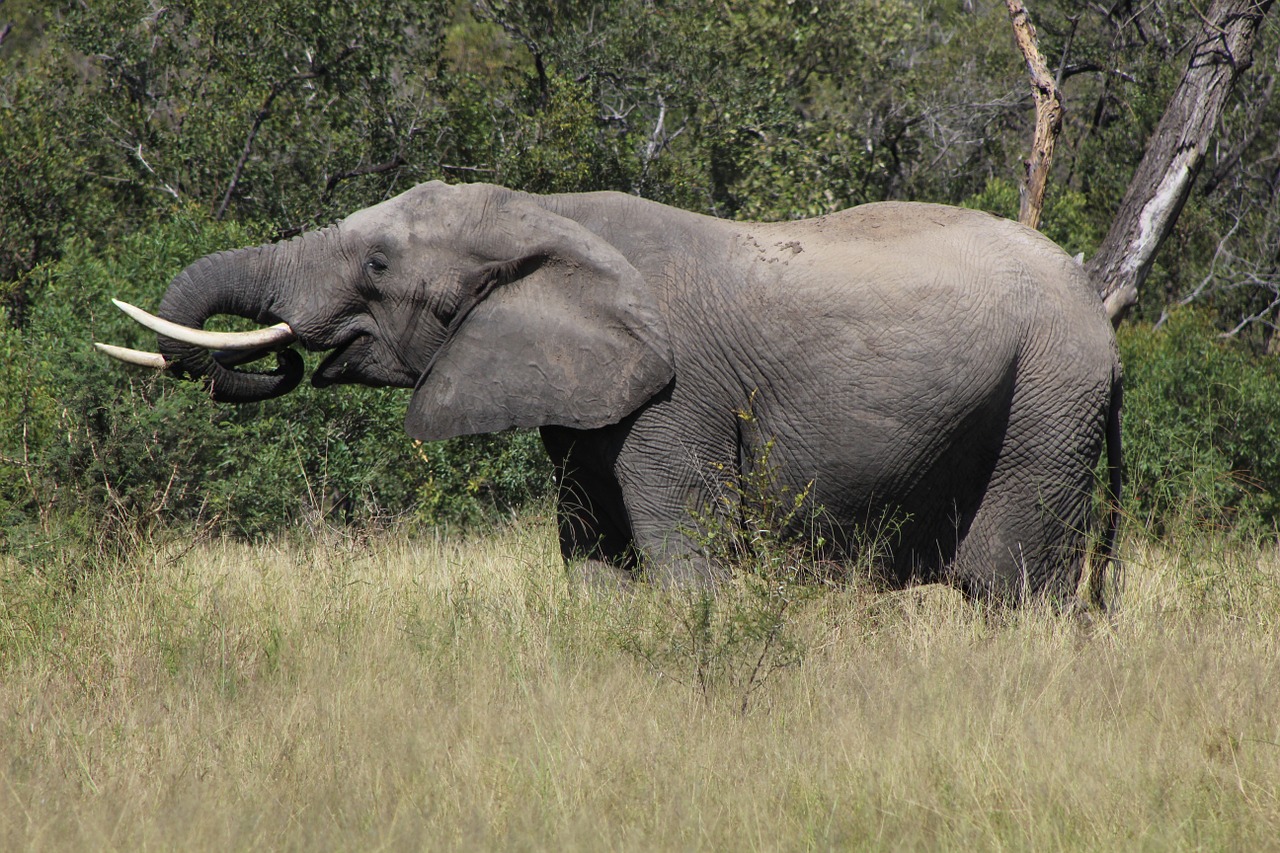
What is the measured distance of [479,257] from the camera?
615 cm

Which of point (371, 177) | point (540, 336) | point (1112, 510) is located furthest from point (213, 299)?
point (371, 177)

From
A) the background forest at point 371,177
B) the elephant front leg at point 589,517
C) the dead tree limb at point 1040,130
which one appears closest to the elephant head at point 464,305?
the elephant front leg at point 589,517

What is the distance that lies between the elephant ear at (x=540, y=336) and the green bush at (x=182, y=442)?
182 centimetres

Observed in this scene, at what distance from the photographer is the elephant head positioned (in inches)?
238

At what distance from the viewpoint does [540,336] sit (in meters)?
6.12

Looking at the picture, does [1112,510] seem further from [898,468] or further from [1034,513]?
[898,468]

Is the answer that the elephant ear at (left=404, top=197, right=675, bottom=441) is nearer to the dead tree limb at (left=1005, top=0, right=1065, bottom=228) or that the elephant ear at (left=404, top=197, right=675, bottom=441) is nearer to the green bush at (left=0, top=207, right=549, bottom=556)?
the green bush at (left=0, top=207, right=549, bottom=556)

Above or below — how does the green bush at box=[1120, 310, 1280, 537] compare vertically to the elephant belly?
below

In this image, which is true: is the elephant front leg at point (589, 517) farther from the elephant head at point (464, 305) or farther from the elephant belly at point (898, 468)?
the elephant belly at point (898, 468)

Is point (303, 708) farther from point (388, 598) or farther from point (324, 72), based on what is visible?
point (324, 72)

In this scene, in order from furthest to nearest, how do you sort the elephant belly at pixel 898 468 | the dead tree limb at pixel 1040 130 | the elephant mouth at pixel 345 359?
1. the dead tree limb at pixel 1040 130
2. the elephant mouth at pixel 345 359
3. the elephant belly at pixel 898 468

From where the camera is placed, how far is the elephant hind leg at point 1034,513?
6043mm

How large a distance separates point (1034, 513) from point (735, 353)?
4.91 ft

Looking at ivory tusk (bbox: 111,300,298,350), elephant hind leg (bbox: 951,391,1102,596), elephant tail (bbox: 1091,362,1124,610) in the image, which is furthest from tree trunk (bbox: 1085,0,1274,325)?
ivory tusk (bbox: 111,300,298,350)
